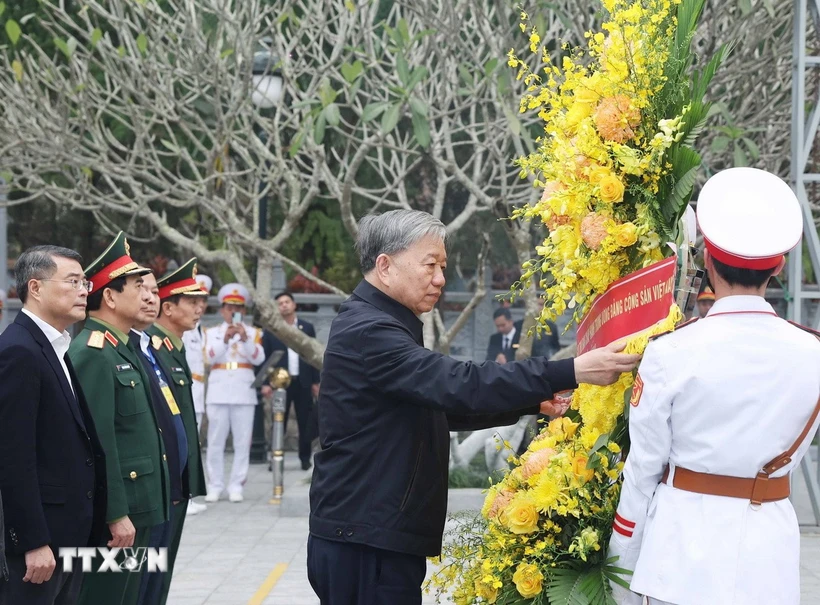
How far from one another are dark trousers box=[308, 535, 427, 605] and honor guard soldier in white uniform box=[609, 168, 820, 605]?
0.84 metres

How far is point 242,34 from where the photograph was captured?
9945mm

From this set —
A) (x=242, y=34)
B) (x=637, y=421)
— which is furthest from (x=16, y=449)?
(x=242, y=34)

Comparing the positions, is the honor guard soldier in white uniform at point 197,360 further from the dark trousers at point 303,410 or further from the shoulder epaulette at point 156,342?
the shoulder epaulette at point 156,342

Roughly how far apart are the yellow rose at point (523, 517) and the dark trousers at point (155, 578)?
237 centimetres

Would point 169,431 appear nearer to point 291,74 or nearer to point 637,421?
point 637,421

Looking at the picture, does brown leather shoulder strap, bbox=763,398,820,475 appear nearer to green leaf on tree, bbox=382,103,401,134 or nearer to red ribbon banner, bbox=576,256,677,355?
red ribbon banner, bbox=576,256,677,355

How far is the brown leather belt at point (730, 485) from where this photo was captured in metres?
3.06

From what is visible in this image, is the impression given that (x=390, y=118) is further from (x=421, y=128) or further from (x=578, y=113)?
(x=578, y=113)

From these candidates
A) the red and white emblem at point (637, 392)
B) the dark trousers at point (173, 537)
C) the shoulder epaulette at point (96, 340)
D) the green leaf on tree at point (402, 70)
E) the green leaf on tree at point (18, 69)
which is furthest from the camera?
the green leaf on tree at point (18, 69)

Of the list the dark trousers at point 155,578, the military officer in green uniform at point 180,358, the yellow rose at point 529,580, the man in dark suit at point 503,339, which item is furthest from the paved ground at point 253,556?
the man in dark suit at point 503,339

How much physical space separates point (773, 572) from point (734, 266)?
2.68ft

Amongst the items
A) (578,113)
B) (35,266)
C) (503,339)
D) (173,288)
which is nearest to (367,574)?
(578,113)

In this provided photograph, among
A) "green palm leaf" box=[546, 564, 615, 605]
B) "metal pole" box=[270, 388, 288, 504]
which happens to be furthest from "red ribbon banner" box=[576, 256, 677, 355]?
"metal pole" box=[270, 388, 288, 504]

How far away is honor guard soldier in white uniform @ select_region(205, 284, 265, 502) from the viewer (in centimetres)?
1134
